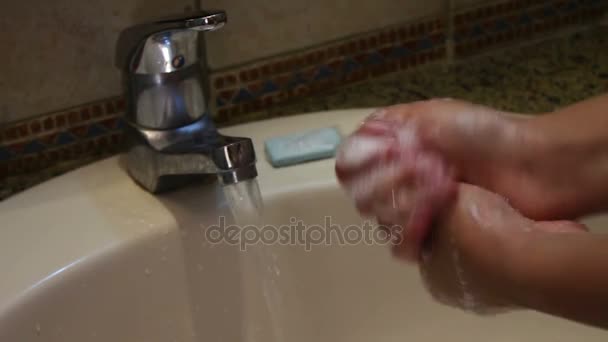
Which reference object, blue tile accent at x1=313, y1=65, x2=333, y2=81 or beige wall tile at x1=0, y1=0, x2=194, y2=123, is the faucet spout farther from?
blue tile accent at x1=313, y1=65, x2=333, y2=81

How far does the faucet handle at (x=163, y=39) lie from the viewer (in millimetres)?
449

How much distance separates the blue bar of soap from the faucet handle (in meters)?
0.11

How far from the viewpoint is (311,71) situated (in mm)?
684

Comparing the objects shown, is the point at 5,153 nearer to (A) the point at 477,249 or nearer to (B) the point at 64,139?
(B) the point at 64,139

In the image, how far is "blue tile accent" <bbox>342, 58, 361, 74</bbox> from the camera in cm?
70

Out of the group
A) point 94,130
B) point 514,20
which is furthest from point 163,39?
point 514,20

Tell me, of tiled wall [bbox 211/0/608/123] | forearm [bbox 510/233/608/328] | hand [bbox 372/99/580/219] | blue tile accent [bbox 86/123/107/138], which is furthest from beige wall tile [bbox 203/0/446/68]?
forearm [bbox 510/233/608/328]

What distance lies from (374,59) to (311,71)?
69 mm

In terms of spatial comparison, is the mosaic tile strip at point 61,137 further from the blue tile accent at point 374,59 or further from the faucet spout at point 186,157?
the blue tile accent at point 374,59

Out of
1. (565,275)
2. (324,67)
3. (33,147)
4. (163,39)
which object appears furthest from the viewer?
(324,67)

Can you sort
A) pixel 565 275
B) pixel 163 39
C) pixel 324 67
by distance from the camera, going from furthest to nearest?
pixel 324 67
pixel 163 39
pixel 565 275

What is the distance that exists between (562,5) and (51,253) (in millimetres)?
589

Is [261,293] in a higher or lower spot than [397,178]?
lower

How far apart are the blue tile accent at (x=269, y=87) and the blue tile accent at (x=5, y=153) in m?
0.22
